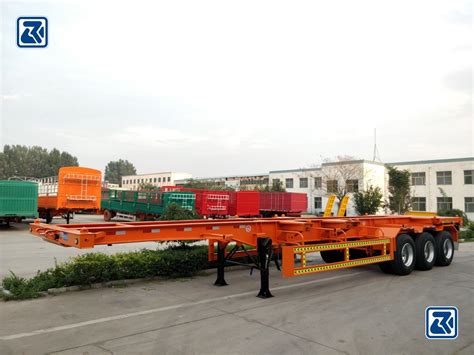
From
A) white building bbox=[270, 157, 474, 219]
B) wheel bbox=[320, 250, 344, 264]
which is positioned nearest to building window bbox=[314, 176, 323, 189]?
white building bbox=[270, 157, 474, 219]

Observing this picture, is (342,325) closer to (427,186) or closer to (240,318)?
(240,318)

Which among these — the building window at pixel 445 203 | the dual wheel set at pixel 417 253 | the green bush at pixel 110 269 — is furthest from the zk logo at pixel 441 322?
the building window at pixel 445 203

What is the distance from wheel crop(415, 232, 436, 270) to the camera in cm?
1062

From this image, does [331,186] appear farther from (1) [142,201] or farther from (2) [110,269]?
(2) [110,269]

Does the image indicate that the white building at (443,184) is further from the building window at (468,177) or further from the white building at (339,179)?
the white building at (339,179)

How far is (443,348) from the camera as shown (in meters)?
5.17

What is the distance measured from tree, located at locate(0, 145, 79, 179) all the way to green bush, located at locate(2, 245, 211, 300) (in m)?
99.0

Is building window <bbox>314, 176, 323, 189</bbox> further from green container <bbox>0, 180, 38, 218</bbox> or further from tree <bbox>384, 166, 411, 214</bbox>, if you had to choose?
green container <bbox>0, 180, 38, 218</bbox>

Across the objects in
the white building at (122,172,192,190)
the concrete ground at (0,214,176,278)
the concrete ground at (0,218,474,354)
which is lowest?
the concrete ground at (0,214,176,278)

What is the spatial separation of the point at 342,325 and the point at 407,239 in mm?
5224

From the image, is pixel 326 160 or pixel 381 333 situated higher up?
pixel 326 160

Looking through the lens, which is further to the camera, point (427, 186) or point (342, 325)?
point (427, 186)

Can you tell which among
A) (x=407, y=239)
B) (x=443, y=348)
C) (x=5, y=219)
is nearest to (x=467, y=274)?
(x=407, y=239)

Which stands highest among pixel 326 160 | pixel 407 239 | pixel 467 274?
pixel 326 160
